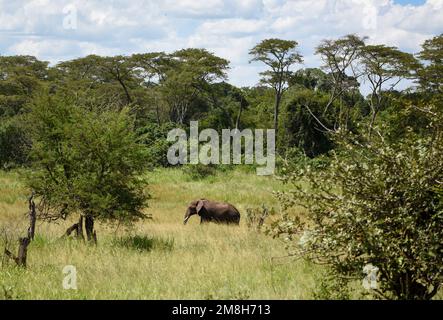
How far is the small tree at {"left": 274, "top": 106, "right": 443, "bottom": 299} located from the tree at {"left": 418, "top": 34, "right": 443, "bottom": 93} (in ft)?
111

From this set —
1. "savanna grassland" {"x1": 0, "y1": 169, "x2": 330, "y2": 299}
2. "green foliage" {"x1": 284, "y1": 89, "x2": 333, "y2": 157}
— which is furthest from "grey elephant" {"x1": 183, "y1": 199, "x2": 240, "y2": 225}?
"green foliage" {"x1": 284, "y1": 89, "x2": 333, "y2": 157}

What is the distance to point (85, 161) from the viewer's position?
12.1 m

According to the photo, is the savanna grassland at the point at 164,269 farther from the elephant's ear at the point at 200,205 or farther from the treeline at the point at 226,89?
the treeline at the point at 226,89

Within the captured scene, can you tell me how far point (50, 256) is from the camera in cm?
970

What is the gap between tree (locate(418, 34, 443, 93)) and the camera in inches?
1497

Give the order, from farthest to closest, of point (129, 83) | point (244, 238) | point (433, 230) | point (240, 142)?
point (129, 83) → point (240, 142) → point (244, 238) → point (433, 230)

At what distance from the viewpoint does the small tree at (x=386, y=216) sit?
571cm

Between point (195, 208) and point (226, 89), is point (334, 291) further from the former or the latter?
point (226, 89)

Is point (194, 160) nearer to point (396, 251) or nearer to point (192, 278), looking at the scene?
point (192, 278)

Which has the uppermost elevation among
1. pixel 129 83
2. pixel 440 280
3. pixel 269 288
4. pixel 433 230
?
pixel 129 83

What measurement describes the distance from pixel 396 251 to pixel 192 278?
3023mm

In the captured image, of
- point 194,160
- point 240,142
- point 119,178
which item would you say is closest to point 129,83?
point 240,142
